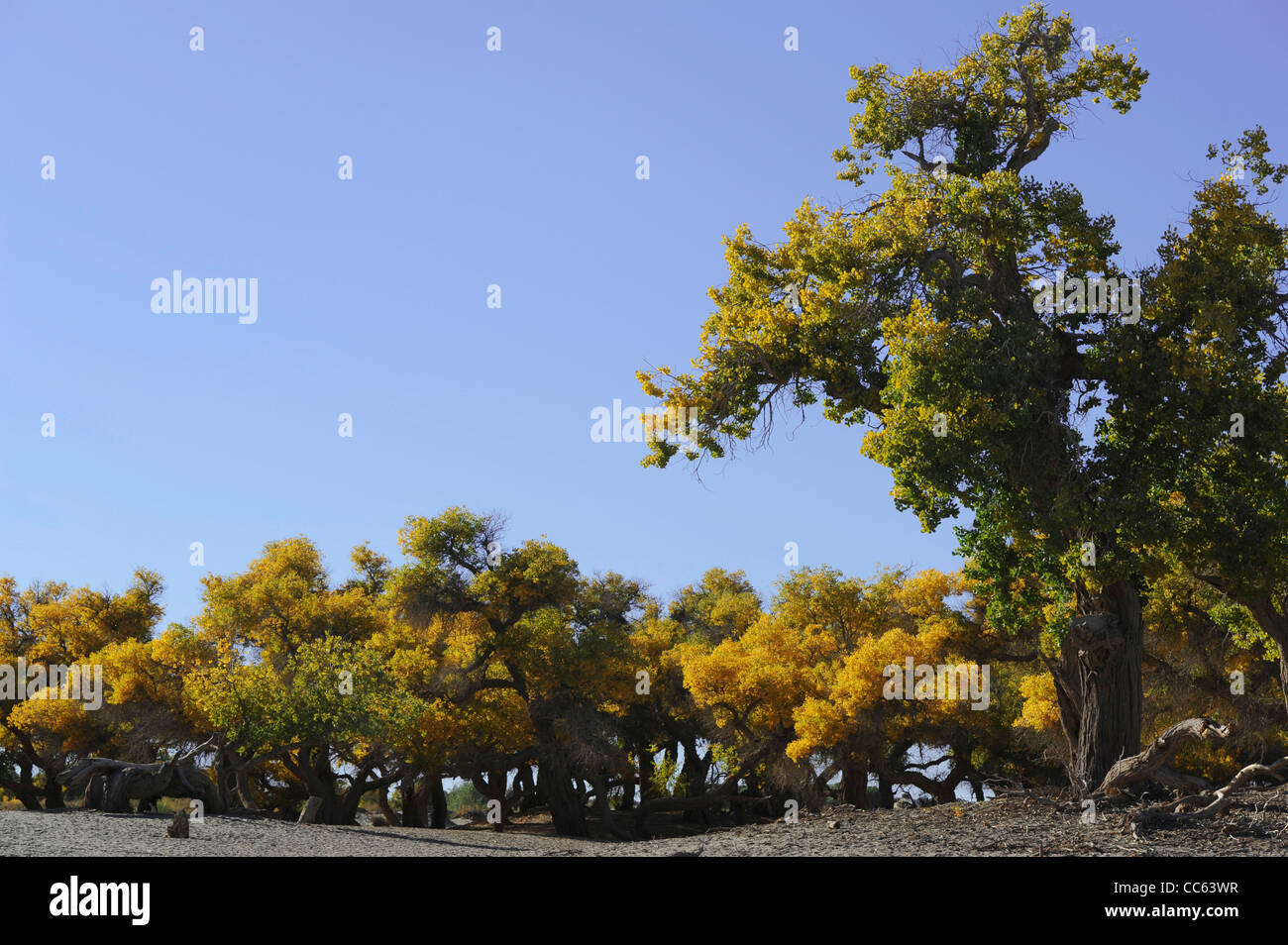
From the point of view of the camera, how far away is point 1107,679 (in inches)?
703

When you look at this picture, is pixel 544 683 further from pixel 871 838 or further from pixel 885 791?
pixel 871 838

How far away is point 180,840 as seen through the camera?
60.0 ft

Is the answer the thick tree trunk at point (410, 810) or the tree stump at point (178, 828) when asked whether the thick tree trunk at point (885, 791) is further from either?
the tree stump at point (178, 828)

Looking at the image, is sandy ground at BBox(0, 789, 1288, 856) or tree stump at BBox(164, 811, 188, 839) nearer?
sandy ground at BBox(0, 789, 1288, 856)

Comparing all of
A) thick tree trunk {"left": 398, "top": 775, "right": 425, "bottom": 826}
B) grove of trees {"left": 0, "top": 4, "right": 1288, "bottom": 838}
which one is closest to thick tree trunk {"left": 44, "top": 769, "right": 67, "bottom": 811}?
grove of trees {"left": 0, "top": 4, "right": 1288, "bottom": 838}

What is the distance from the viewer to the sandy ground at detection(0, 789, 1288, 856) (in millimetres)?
12852

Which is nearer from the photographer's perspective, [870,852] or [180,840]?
[870,852]

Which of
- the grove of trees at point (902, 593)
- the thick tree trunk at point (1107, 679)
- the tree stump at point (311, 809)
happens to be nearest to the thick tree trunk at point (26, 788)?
the grove of trees at point (902, 593)

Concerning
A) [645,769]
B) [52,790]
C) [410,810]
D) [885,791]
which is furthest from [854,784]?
[52,790]

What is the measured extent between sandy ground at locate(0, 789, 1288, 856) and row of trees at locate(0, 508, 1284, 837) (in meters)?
6.71

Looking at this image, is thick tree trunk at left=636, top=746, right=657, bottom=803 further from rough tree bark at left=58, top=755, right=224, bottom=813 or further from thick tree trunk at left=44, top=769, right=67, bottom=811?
thick tree trunk at left=44, top=769, right=67, bottom=811

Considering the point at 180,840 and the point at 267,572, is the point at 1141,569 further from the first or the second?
the point at 267,572
